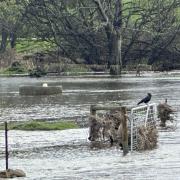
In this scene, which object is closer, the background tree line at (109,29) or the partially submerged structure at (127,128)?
the partially submerged structure at (127,128)

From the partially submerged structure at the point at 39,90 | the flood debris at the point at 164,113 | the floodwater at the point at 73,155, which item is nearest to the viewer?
the floodwater at the point at 73,155

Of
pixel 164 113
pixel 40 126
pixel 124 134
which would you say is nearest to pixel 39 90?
pixel 40 126

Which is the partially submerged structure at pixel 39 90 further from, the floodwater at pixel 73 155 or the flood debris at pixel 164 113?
the flood debris at pixel 164 113

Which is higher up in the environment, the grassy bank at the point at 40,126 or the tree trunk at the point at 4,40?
the tree trunk at the point at 4,40

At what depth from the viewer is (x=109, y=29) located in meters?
92.3

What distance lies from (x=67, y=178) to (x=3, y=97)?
110 feet

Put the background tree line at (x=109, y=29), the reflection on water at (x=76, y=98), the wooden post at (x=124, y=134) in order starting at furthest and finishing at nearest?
the background tree line at (x=109, y=29), the reflection on water at (x=76, y=98), the wooden post at (x=124, y=134)

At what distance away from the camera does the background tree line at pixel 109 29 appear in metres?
93.9

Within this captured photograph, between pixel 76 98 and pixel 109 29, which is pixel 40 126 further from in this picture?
pixel 109 29

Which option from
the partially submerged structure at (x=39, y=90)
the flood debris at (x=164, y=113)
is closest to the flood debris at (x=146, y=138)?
the flood debris at (x=164, y=113)

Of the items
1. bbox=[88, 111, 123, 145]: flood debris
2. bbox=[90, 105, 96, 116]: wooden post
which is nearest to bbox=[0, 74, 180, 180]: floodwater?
bbox=[88, 111, 123, 145]: flood debris

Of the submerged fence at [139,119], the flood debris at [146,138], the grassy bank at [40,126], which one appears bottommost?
the grassy bank at [40,126]

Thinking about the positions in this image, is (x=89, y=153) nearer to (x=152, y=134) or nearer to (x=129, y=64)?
(x=152, y=134)

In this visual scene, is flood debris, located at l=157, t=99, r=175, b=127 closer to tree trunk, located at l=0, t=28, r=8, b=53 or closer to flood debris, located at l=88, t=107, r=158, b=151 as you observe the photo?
flood debris, located at l=88, t=107, r=158, b=151
